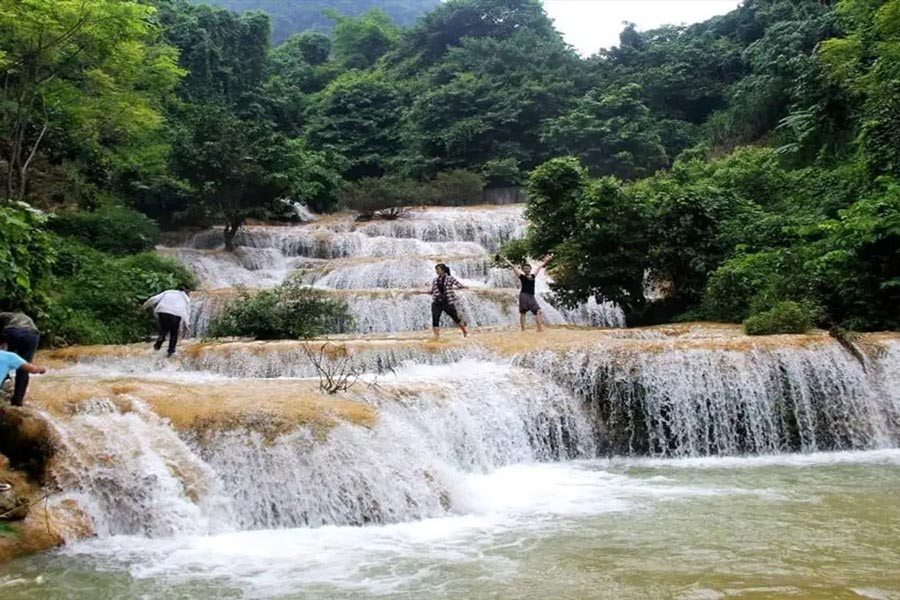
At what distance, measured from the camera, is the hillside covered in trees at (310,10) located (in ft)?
302

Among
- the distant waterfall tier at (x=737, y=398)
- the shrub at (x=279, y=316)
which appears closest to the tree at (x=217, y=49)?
the shrub at (x=279, y=316)

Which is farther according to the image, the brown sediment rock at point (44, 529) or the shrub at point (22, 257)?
the shrub at point (22, 257)

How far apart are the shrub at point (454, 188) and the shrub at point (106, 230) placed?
1278 centimetres

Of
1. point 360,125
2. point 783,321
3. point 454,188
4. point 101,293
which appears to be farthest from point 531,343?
point 360,125

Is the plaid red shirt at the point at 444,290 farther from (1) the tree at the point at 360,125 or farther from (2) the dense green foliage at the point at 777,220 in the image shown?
(1) the tree at the point at 360,125

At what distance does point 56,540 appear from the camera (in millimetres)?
6098

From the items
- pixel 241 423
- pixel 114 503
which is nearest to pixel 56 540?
pixel 114 503

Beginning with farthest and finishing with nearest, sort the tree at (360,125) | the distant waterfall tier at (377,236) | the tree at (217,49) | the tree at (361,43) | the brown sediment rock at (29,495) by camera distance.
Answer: the tree at (361,43) < the tree at (360,125) < the tree at (217,49) < the distant waterfall tier at (377,236) < the brown sediment rock at (29,495)

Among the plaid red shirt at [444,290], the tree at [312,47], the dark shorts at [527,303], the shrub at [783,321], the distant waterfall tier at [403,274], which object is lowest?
the shrub at [783,321]

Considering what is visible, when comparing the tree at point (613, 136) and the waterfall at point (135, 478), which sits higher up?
the tree at point (613, 136)

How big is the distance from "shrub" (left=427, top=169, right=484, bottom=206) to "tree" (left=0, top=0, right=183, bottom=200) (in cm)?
1066

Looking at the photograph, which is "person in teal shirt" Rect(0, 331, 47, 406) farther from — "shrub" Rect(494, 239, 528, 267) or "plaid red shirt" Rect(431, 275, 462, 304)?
"shrub" Rect(494, 239, 528, 267)

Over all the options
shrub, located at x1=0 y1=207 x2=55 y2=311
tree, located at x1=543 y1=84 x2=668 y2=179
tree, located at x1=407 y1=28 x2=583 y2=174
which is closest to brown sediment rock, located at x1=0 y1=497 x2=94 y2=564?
shrub, located at x1=0 y1=207 x2=55 y2=311

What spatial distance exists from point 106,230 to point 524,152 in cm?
1974
